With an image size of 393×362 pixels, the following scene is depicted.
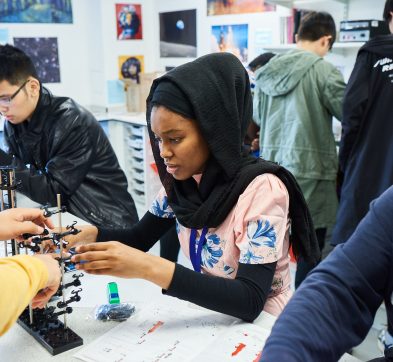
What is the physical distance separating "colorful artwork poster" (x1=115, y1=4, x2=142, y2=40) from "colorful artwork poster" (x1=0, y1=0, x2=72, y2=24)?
45 cm

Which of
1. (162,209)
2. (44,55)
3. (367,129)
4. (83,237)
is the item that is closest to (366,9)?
(367,129)

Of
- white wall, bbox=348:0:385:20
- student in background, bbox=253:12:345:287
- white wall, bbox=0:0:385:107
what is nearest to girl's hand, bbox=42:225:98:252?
student in background, bbox=253:12:345:287

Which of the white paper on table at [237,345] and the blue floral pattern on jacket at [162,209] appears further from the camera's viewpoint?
the blue floral pattern on jacket at [162,209]

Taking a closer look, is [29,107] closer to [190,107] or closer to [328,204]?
[190,107]

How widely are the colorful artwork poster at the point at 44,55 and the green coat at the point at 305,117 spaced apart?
7.75 feet

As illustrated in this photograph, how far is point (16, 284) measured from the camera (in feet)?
2.73

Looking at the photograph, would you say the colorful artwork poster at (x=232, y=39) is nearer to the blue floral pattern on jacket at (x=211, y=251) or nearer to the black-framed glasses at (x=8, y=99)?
the black-framed glasses at (x=8, y=99)

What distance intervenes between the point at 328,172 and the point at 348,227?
1.18 feet

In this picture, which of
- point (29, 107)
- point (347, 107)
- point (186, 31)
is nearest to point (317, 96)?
point (347, 107)

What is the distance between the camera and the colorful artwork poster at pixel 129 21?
4.48 metres

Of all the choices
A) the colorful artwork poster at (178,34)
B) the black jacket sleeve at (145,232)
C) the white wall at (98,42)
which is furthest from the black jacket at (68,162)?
the colorful artwork poster at (178,34)

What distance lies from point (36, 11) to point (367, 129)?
3.15 meters

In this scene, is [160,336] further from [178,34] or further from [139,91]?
[178,34]

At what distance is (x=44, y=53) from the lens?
169 inches
